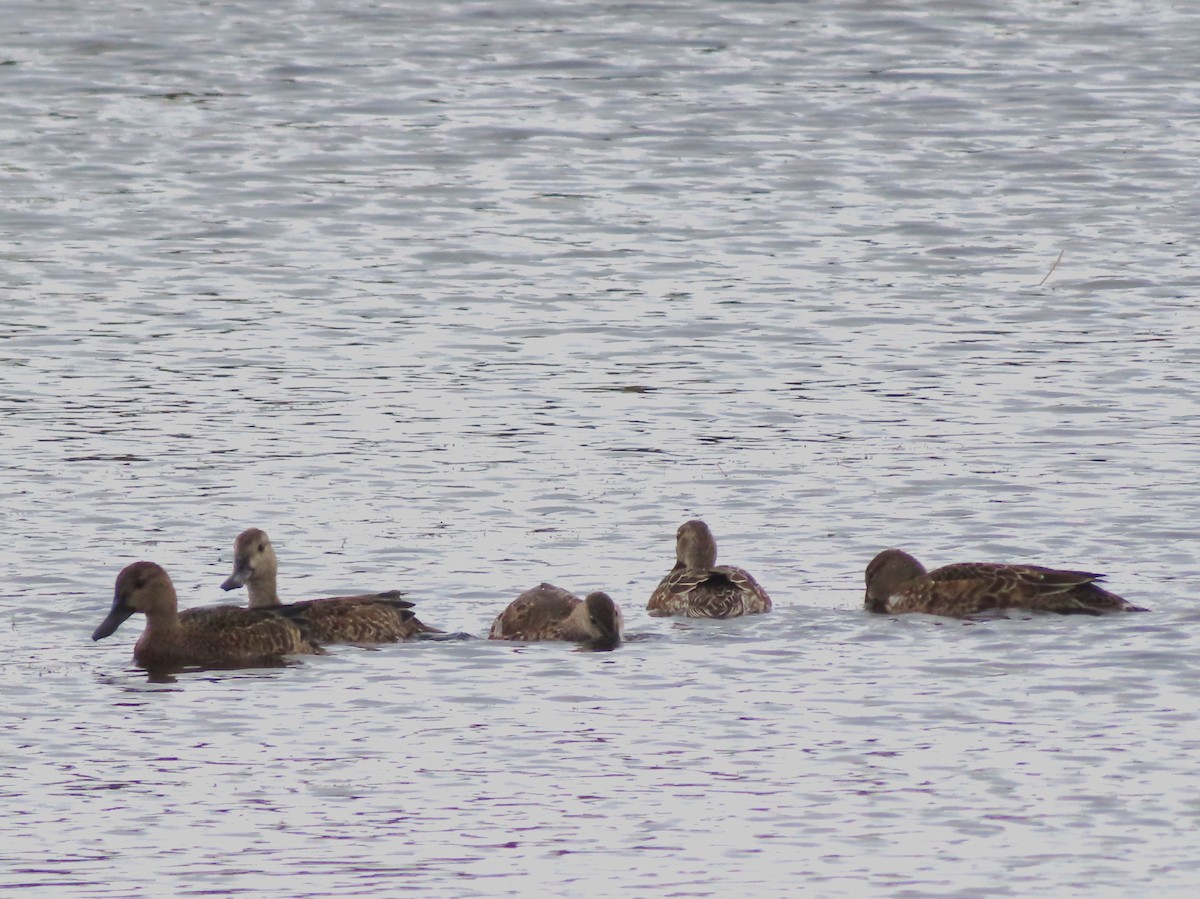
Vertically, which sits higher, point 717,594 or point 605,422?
point 605,422

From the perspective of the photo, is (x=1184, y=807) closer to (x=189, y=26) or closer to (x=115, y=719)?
(x=115, y=719)

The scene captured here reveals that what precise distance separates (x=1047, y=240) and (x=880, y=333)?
12.1ft

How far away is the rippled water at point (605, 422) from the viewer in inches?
378

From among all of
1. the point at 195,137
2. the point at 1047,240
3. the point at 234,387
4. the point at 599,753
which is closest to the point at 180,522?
the point at 234,387

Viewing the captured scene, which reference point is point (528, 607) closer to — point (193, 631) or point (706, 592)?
point (706, 592)

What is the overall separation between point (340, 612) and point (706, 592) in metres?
1.75

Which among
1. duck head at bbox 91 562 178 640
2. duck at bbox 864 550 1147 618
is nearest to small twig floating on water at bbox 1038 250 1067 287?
duck at bbox 864 550 1147 618

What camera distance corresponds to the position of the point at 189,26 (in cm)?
2978

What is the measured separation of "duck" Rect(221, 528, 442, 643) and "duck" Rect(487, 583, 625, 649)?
45 cm

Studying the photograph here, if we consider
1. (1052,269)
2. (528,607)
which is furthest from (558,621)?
(1052,269)

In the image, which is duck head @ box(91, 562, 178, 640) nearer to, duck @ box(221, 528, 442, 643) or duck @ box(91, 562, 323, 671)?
duck @ box(91, 562, 323, 671)

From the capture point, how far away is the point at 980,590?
41.0ft

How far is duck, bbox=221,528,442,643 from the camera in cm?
1206

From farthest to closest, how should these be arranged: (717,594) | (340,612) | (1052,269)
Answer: (1052,269) → (717,594) → (340,612)
